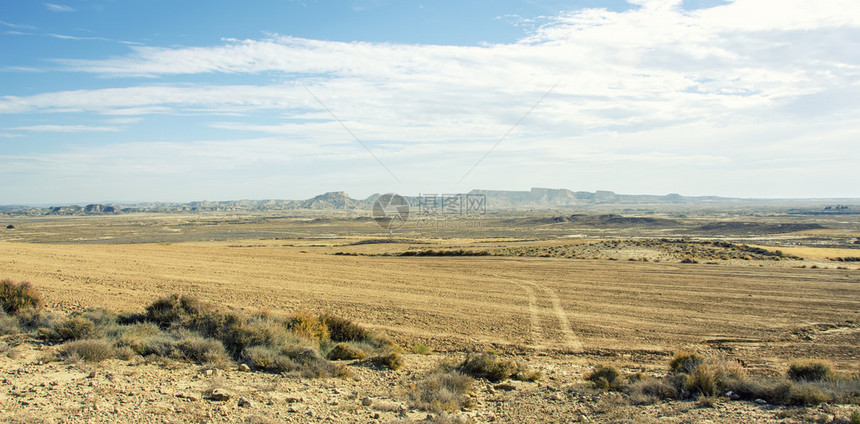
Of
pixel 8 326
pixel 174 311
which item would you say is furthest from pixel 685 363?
pixel 8 326

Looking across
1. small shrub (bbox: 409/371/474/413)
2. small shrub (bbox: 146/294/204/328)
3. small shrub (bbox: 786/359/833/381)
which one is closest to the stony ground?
small shrub (bbox: 409/371/474/413)

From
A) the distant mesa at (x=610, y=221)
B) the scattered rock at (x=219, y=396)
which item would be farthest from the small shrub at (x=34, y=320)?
the distant mesa at (x=610, y=221)

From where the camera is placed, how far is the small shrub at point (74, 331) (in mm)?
9984

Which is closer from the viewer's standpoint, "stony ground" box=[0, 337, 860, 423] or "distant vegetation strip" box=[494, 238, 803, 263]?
"stony ground" box=[0, 337, 860, 423]

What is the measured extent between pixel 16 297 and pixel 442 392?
12034 mm

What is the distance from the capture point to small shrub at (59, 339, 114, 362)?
8.65m

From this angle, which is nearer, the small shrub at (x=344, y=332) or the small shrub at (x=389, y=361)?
the small shrub at (x=389, y=361)

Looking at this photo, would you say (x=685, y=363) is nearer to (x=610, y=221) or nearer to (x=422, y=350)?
(x=422, y=350)

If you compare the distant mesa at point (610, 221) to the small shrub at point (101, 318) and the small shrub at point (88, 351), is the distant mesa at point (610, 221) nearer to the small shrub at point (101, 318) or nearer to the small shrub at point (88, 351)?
the small shrub at point (101, 318)

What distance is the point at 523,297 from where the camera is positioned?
64.9ft

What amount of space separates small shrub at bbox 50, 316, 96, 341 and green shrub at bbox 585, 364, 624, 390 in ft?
33.1

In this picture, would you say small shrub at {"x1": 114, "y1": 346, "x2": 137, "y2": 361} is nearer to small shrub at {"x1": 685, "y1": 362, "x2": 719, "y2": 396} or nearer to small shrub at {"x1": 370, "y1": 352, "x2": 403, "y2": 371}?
small shrub at {"x1": 370, "y1": 352, "x2": 403, "y2": 371}

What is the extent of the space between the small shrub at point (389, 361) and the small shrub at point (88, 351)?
195 inches

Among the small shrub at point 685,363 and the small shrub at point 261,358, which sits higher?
the small shrub at point 261,358
